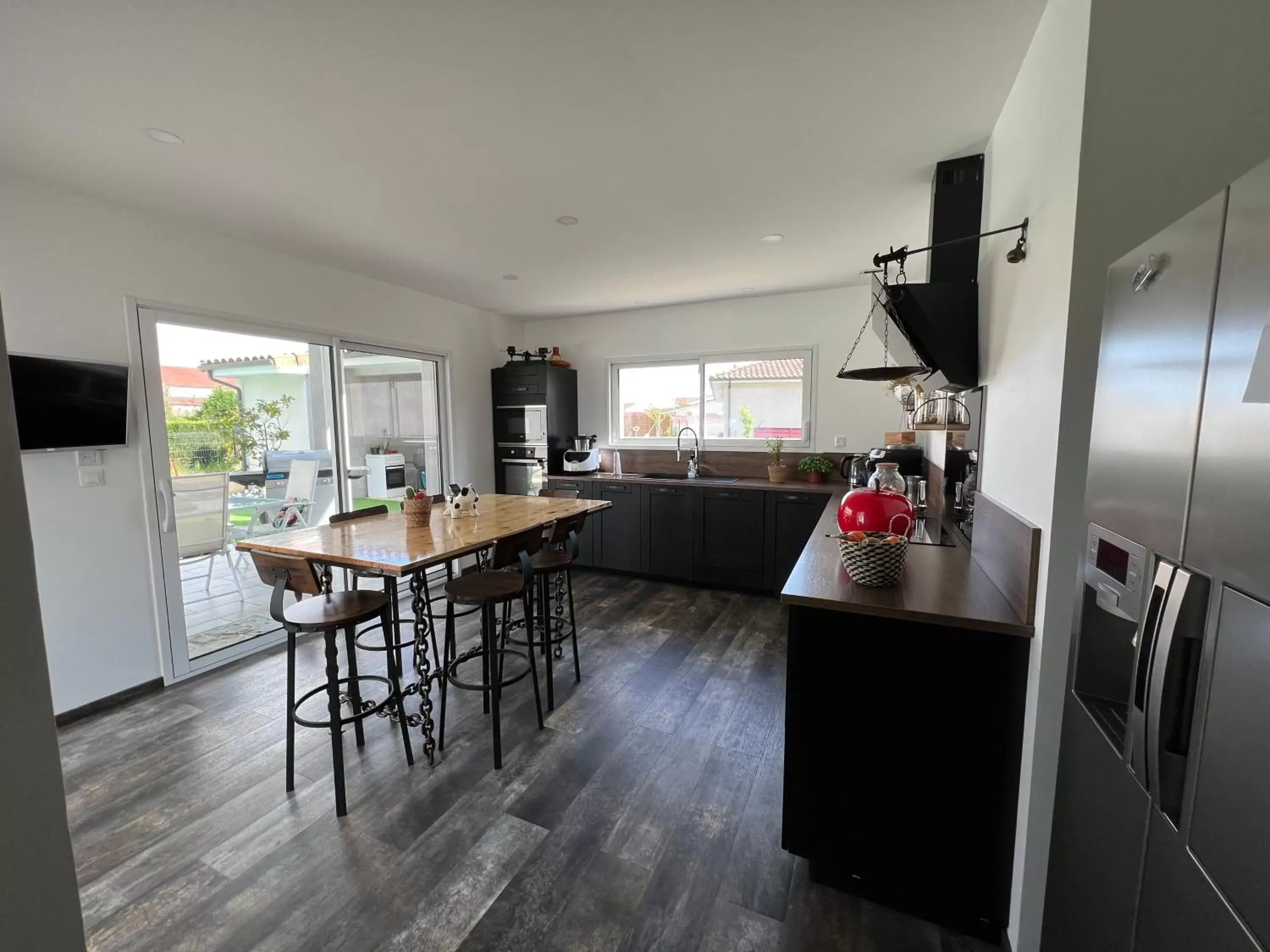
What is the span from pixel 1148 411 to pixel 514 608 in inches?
157

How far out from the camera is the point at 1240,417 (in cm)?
66

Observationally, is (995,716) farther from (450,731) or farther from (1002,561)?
(450,731)

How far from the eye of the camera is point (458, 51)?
1.59 m

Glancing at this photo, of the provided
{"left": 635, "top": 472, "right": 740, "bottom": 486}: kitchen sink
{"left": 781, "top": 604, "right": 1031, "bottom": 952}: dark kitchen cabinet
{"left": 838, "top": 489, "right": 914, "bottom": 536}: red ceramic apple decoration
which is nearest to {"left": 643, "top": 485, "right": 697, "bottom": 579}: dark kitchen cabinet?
{"left": 635, "top": 472, "right": 740, "bottom": 486}: kitchen sink

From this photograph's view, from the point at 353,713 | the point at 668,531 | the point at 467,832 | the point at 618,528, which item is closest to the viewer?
the point at 467,832

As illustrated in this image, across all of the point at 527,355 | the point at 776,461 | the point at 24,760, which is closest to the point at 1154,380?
the point at 24,760

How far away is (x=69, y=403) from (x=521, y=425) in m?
3.29

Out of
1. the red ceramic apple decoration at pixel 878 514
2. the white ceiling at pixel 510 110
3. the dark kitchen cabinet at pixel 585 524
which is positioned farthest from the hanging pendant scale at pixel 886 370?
the dark kitchen cabinet at pixel 585 524

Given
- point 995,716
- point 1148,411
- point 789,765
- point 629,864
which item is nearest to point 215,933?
point 629,864

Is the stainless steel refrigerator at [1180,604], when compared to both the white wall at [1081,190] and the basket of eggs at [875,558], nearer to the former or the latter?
the white wall at [1081,190]

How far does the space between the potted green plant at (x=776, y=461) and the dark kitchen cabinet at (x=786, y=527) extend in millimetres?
320

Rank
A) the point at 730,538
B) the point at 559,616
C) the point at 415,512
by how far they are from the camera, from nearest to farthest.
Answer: the point at 415,512 → the point at 559,616 → the point at 730,538

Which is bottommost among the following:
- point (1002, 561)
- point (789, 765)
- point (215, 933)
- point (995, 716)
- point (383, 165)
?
point (215, 933)

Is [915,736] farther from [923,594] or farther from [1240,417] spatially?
[1240,417]
